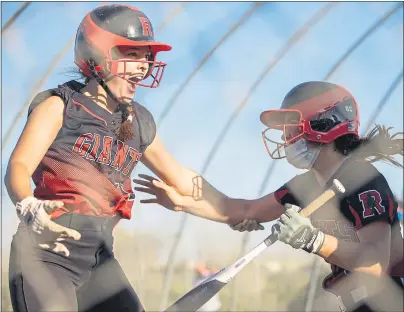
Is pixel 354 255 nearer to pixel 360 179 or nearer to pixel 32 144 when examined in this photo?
pixel 360 179

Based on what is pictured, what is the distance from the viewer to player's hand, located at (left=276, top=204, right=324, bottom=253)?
3.35 metres

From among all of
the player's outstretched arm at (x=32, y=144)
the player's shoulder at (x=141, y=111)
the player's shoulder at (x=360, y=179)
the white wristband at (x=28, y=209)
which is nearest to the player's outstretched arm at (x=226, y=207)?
the player's shoulder at (x=141, y=111)

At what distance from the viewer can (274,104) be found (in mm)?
6086

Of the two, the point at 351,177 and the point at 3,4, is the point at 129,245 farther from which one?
the point at 351,177

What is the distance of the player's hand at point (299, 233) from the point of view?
11.0 feet

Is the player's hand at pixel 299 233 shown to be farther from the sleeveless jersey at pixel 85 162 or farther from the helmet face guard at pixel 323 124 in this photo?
the sleeveless jersey at pixel 85 162

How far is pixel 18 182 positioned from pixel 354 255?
4.75 feet

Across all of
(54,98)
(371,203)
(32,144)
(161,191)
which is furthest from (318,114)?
(32,144)

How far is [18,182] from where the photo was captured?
313cm

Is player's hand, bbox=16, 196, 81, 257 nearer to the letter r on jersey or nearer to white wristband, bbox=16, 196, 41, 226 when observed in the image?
white wristband, bbox=16, 196, 41, 226

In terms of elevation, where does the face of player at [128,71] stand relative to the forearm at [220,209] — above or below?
above

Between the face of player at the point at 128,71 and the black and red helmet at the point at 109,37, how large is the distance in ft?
0.07

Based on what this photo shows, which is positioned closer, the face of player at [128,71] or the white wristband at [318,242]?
the white wristband at [318,242]

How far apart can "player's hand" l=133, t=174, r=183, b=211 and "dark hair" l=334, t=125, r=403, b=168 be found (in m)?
0.86
